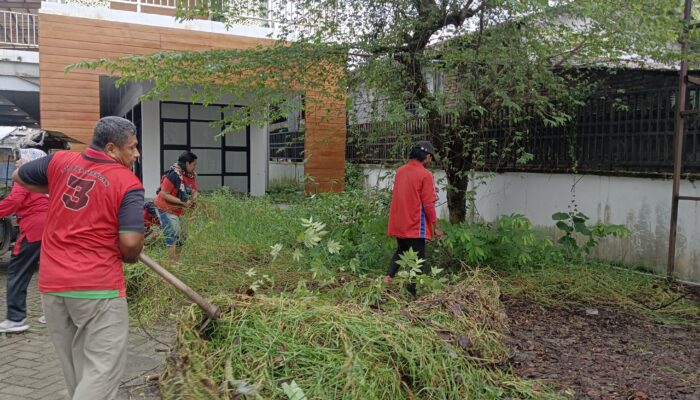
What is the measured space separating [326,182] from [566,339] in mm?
10559

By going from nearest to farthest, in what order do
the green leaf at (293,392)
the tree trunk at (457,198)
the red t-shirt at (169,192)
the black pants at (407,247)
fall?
the green leaf at (293,392), the black pants at (407,247), the red t-shirt at (169,192), the tree trunk at (457,198)

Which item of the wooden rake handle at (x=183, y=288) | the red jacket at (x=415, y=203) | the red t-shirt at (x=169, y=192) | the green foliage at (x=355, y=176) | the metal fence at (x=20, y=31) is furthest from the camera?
the metal fence at (x=20, y=31)

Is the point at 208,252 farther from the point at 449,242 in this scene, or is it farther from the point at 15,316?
the point at 449,242

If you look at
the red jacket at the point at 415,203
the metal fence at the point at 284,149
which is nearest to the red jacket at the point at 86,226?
the red jacket at the point at 415,203

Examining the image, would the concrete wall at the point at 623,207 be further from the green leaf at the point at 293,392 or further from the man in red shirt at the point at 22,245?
the green leaf at the point at 293,392

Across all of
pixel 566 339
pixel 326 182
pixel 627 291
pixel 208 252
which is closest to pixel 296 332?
pixel 566 339

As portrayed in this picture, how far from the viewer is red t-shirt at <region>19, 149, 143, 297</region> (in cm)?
293

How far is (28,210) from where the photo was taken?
5074mm

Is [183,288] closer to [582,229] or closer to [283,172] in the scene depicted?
[582,229]

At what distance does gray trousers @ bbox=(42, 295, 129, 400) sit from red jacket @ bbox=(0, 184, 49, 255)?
2362 millimetres

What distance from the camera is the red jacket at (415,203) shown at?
18.5 feet

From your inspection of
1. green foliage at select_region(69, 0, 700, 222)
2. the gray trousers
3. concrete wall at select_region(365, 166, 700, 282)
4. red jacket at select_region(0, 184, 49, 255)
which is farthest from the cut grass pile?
concrete wall at select_region(365, 166, 700, 282)


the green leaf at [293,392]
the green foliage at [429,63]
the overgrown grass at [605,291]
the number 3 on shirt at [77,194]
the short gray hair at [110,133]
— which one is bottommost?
the overgrown grass at [605,291]

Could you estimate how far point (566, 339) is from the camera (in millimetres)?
4980
